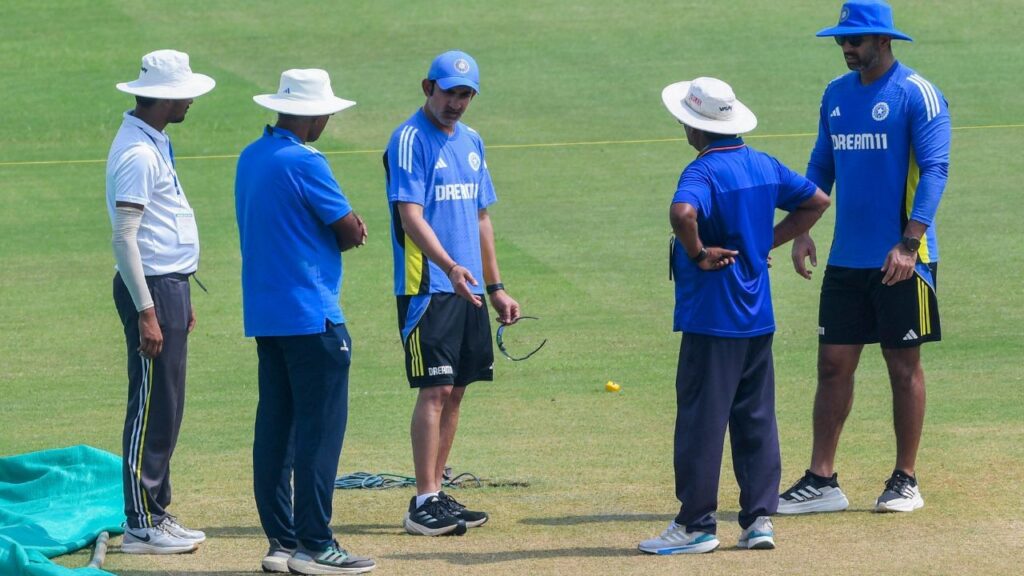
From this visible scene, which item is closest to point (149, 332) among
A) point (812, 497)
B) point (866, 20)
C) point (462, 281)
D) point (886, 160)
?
point (462, 281)

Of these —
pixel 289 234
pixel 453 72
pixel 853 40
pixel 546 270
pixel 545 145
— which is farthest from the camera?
pixel 545 145

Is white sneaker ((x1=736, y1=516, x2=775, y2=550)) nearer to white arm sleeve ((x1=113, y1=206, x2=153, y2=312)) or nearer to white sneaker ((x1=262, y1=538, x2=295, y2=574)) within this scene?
white sneaker ((x1=262, y1=538, x2=295, y2=574))

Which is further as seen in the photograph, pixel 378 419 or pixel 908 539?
pixel 378 419

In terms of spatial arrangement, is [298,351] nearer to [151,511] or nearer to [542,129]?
[151,511]

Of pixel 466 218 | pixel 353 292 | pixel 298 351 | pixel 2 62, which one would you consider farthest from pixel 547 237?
pixel 2 62

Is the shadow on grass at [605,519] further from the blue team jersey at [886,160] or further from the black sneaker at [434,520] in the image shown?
the blue team jersey at [886,160]

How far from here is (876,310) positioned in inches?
308

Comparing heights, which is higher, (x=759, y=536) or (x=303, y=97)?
(x=303, y=97)

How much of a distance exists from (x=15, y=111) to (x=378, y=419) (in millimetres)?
13418

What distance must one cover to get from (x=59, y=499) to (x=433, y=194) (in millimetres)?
2343

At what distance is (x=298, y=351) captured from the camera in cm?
669

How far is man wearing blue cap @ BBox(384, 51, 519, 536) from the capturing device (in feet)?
24.4

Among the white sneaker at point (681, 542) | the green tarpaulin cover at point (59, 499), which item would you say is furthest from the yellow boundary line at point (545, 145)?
the white sneaker at point (681, 542)

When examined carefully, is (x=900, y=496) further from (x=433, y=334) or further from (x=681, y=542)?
(x=433, y=334)
